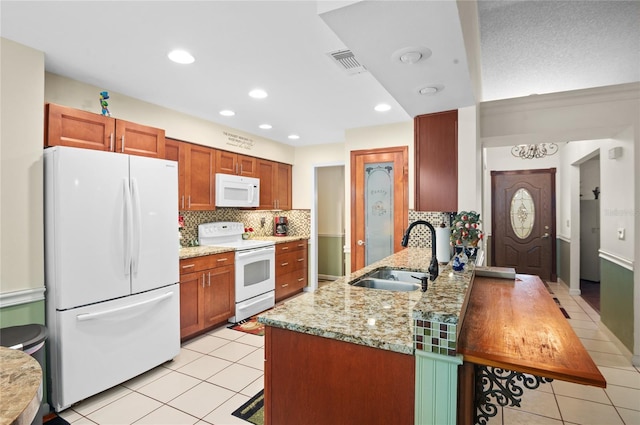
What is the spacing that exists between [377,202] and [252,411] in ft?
9.06

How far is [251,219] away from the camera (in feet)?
16.8

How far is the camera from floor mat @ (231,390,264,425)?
216 cm

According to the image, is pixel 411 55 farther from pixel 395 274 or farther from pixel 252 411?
pixel 252 411

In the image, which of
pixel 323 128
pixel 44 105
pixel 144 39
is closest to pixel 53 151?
pixel 44 105

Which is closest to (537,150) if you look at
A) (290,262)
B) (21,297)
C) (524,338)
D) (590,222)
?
(590,222)

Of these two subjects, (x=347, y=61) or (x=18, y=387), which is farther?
(x=347, y=61)

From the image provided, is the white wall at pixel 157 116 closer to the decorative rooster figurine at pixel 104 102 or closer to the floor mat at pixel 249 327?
the decorative rooster figurine at pixel 104 102

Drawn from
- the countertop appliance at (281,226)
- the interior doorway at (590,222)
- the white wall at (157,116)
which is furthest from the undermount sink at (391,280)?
the interior doorway at (590,222)

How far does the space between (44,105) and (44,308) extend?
144 centimetres

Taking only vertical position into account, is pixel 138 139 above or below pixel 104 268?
above

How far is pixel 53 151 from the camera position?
222 centimetres

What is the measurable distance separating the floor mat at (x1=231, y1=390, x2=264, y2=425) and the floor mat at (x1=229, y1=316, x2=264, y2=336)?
1.24 metres

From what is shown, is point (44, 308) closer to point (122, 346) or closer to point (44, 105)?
point (122, 346)

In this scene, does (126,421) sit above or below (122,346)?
below
